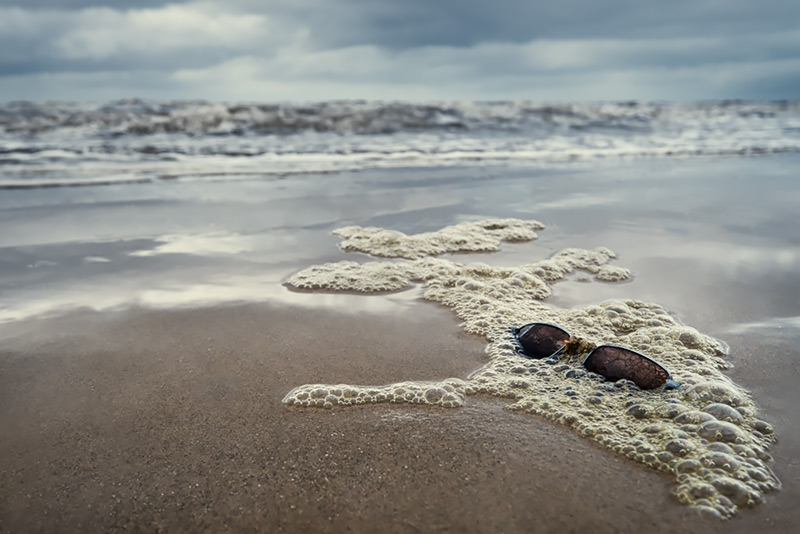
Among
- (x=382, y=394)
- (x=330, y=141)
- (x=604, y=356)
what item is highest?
(x=330, y=141)

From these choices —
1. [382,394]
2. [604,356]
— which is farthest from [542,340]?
[382,394]

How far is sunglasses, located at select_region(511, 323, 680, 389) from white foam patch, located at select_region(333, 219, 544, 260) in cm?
158

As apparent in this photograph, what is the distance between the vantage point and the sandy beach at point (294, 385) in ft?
Answer: 4.74

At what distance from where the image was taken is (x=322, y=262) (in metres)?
3.65

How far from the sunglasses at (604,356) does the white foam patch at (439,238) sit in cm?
158

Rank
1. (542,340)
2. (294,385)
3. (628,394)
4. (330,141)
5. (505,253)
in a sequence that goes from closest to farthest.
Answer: (628,394), (294,385), (542,340), (505,253), (330,141)

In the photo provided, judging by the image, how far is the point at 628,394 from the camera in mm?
1968

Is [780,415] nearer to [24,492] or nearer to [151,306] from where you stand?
[24,492]

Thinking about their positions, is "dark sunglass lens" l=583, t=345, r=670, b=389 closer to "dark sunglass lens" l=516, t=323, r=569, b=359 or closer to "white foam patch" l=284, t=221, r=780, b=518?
"white foam patch" l=284, t=221, r=780, b=518

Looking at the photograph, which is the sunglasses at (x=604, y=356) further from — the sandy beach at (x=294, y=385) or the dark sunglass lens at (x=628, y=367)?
the sandy beach at (x=294, y=385)

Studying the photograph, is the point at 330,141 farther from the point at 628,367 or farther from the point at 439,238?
the point at 628,367

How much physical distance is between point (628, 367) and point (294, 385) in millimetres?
1281

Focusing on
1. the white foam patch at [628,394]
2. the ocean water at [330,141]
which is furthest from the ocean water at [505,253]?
the ocean water at [330,141]

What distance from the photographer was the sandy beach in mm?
1444
